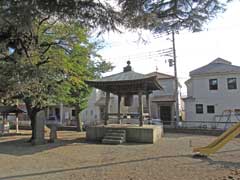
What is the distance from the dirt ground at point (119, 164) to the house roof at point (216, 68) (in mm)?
15315

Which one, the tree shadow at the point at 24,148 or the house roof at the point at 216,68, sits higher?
the house roof at the point at 216,68

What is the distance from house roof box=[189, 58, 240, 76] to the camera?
92.0ft

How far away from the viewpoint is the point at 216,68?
29031mm

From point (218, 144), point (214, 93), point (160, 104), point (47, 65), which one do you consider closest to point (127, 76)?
point (47, 65)

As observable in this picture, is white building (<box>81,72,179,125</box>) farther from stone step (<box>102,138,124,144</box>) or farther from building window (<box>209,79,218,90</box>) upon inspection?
stone step (<box>102,138,124,144</box>)

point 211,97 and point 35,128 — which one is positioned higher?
point 211,97

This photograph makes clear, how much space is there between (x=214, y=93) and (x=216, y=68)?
2.38 meters

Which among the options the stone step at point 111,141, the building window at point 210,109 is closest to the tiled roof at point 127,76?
the stone step at point 111,141

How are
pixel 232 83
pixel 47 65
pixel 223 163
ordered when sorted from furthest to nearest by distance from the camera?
pixel 232 83 → pixel 47 65 → pixel 223 163

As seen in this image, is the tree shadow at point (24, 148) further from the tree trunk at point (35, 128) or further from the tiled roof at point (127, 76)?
the tiled roof at point (127, 76)

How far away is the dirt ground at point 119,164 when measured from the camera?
8.58 m

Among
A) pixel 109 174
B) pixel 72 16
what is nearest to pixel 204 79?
pixel 109 174

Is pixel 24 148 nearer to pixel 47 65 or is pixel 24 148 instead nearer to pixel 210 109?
pixel 47 65

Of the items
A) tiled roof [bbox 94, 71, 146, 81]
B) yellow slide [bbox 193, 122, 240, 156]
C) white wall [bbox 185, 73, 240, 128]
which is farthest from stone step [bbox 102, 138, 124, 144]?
white wall [bbox 185, 73, 240, 128]
